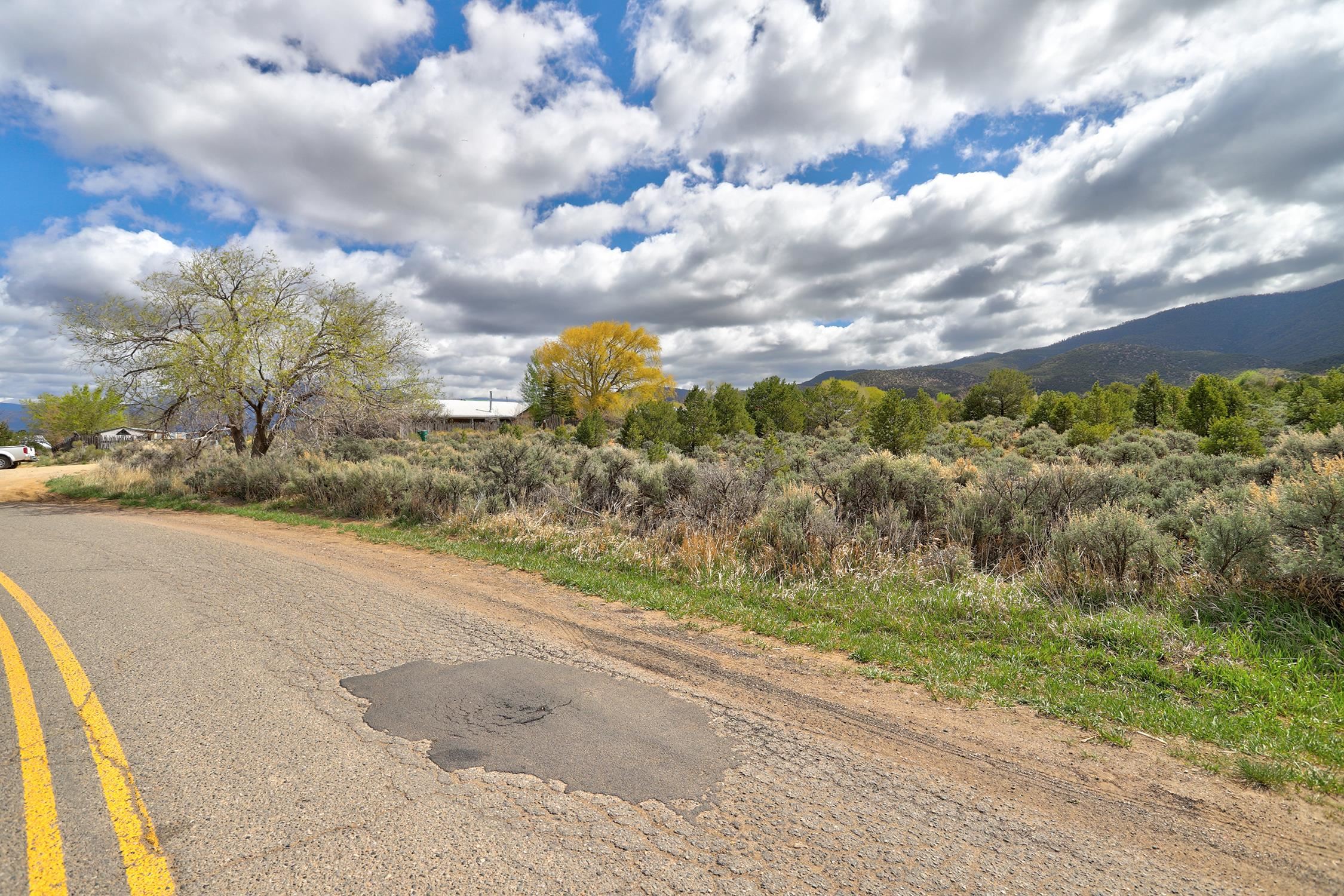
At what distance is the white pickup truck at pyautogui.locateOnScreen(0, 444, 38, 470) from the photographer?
33.3 m

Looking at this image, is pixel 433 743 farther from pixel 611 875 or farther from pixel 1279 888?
pixel 1279 888

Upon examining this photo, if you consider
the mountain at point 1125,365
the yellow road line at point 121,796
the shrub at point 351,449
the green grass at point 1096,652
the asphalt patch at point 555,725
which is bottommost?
the green grass at point 1096,652

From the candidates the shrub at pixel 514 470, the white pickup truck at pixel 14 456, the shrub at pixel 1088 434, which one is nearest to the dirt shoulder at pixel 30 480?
the white pickup truck at pixel 14 456

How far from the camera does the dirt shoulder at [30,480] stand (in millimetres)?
20266

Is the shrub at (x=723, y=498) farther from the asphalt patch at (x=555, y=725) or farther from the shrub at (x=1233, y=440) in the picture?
the shrub at (x=1233, y=440)

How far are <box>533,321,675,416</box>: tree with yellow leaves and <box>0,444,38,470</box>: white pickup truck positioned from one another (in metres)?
39.7

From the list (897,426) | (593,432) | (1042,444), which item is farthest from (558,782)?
(593,432)

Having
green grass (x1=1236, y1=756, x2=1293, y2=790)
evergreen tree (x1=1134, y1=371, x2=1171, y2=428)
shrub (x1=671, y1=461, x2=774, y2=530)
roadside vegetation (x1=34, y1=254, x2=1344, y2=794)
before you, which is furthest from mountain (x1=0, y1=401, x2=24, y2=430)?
evergreen tree (x1=1134, y1=371, x2=1171, y2=428)

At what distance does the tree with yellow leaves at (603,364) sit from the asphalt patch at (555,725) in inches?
2339

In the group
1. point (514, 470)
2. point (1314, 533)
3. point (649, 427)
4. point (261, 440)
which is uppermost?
point (261, 440)

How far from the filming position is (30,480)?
81.7 feet

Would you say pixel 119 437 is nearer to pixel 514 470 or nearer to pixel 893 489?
pixel 514 470

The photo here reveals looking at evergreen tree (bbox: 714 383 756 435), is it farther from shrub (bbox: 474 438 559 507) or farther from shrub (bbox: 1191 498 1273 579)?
shrub (bbox: 1191 498 1273 579)

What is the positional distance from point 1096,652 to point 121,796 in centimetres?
683
